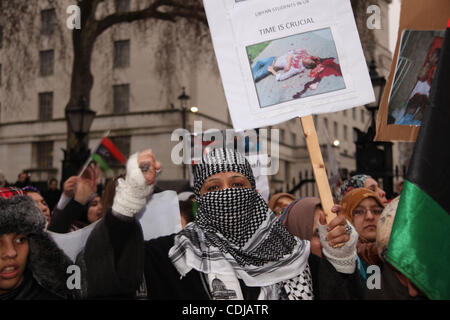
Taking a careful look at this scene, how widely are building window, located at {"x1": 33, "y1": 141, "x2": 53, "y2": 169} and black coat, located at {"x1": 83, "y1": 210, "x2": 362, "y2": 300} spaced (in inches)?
1322

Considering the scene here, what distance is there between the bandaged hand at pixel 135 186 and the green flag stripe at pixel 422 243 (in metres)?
1.23

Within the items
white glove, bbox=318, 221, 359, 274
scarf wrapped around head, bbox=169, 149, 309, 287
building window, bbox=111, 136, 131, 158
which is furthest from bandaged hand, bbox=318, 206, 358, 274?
building window, bbox=111, 136, 131, 158

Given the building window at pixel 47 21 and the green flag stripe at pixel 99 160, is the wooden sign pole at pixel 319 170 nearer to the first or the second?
the green flag stripe at pixel 99 160

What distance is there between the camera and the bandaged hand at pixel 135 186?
8.67ft

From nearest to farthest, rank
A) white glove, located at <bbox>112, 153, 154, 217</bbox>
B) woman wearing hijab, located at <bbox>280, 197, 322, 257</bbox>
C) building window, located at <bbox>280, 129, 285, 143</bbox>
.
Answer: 1. white glove, located at <bbox>112, 153, 154, 217</bbox>
2. woman wearing hijab, located at <bbox>280, 197, 322, 257</bbox>
3. building window, located at <bbox>280, 129, 285, 143</bbox>

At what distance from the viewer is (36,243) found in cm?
291

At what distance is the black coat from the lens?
270 cm

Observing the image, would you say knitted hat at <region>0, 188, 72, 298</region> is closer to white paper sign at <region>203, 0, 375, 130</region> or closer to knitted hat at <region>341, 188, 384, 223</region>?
white paper sign at <region>203, 0, 375, 130</region>

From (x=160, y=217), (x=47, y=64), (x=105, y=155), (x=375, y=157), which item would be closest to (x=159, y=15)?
(x=375, y=157)

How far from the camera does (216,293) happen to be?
276 centimetres

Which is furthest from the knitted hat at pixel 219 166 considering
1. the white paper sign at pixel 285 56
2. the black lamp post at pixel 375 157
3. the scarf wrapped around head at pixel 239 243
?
the black lamp post at pixel 375 157

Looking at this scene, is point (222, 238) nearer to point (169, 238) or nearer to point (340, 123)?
point (169, 238)

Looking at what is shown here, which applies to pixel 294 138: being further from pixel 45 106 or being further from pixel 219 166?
pixel 219 166
